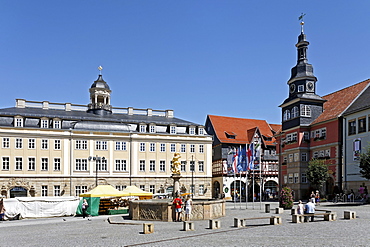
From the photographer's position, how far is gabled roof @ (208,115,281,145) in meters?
69.7

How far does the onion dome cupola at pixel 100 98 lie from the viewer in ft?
206

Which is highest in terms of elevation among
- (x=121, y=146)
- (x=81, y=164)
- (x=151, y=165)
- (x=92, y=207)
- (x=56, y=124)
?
(x=56, y=124)

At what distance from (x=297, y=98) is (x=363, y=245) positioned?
37.4 meters

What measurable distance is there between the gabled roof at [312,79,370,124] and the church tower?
1.10 m

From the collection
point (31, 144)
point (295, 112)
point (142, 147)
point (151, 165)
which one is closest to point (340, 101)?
point (295, 112)

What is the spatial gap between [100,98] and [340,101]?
107 feet

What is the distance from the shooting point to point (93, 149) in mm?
57219

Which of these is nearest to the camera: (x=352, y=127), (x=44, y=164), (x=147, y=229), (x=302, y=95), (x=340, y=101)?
(x=147, y=229)

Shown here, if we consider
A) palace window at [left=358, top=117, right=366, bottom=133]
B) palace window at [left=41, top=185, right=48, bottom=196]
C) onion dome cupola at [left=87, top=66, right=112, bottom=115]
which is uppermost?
onion dome cupola at [left=87, top=66, right=112, bottom=115]

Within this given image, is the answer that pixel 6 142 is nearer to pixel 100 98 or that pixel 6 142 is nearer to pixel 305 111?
pixel 100 98

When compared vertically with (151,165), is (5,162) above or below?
above

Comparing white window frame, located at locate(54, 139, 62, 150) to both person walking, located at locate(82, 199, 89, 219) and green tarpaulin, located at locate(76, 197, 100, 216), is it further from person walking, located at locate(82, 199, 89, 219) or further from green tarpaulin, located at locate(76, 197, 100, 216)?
person walking, located at locate(82, 199, 89, 219)

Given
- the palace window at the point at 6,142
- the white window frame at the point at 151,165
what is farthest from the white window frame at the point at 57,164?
the white window frame at the point at 151,165

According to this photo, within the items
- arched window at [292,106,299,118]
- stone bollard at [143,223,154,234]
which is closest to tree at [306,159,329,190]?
arched window at [292,106,299,118]
